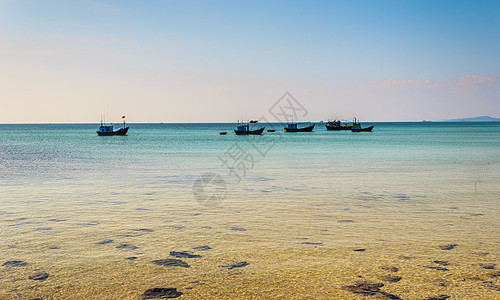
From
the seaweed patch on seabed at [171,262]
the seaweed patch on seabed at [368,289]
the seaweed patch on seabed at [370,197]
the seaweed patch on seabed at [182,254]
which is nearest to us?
the seaweed patch on seabed at [368,289]

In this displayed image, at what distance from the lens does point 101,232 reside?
28.5 feet

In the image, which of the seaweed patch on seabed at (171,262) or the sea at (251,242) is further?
the seaweed patch on seabed at (171,262)

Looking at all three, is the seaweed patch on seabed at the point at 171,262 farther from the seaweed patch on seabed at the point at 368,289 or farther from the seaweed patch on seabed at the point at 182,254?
the seaweed patch on seabed at the point at 368,289

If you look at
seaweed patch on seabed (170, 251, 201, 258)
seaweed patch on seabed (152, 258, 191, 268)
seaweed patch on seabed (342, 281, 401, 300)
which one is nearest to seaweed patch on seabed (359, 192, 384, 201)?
seaweed patch on seabed (170, 251, 201, 258)

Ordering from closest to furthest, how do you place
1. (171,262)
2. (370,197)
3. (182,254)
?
Answer: 1. (171,262)
2. (182,254)
3. (370,197)

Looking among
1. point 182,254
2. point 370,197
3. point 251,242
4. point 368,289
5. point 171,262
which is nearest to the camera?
point 368,289

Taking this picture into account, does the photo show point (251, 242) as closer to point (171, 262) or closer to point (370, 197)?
point (171, 262)

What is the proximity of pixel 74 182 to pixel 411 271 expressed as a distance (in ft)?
47.9

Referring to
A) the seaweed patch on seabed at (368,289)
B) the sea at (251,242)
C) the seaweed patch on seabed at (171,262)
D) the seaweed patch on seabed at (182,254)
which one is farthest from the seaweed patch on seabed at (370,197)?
the seaweed patch on seabed at (171,262)

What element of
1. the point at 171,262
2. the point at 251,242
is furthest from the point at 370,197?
the point at 171,262

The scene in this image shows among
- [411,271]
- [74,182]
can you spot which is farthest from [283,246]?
[74,182]

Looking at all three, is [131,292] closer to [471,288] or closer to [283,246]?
[283,246]

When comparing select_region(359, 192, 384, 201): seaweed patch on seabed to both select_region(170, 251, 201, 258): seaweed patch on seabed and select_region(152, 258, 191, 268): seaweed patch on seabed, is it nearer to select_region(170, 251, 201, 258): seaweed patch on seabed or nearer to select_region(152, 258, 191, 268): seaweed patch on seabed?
select_region(170, 251, 201, 258): seaweed patch on seabed

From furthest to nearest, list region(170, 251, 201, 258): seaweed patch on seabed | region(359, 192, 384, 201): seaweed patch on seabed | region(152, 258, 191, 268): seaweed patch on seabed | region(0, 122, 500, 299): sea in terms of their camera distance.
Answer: region(359, 192, 384, 201): seaweed patch on seabed → region(170, 251, 201, 258): seaweed patch on seabed → region(152, 258, 191, 268): seaweed patch on seabed → region(0, 122, 500, 299): sea
